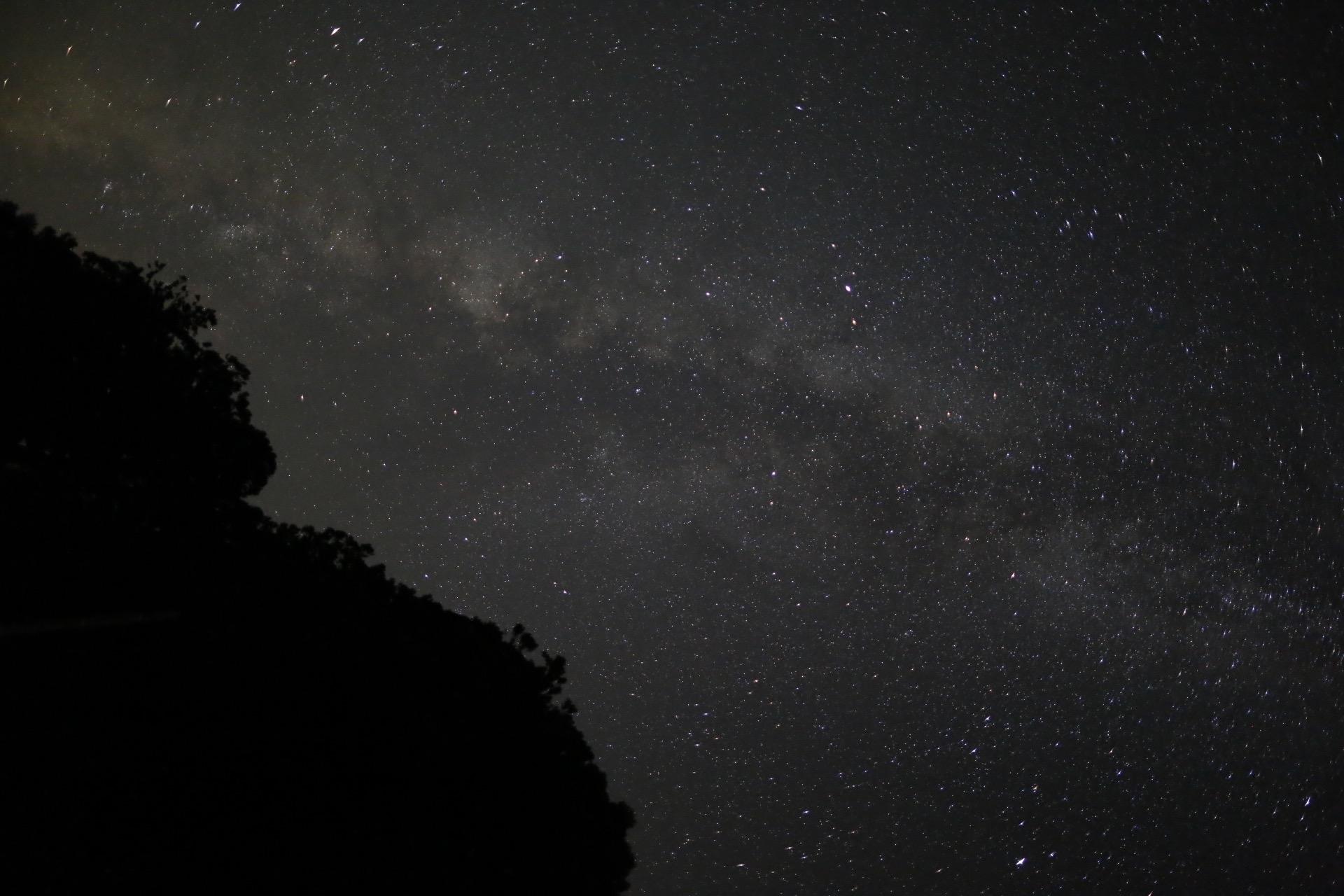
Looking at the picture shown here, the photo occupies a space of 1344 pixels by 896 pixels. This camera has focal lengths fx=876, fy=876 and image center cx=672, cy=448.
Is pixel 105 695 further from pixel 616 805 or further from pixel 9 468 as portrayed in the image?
pixel 616 805

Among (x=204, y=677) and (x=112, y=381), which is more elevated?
(x=112, y=381)

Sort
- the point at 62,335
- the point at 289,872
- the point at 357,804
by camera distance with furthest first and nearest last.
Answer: the point at 62,335 → the point at 357,804 → the point at 289,872

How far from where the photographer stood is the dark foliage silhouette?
5.41 m

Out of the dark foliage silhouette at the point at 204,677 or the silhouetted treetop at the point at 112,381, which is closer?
the dark foliage silhouette at the point at 204,677

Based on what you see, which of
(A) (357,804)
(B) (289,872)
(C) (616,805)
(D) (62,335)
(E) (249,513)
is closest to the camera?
(B) (289,872)

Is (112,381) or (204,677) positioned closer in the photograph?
(204,677)

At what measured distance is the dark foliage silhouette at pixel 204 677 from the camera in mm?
5406

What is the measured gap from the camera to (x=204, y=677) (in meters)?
5.98

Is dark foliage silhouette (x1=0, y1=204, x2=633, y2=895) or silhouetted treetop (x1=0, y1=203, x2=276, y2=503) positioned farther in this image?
silhouetted treetop (x1=0, y1=203, x2=276, y2=503)

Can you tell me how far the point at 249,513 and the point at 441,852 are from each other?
3567 mm

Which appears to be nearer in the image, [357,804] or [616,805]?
[357,804]

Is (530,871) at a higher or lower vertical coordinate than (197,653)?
lower

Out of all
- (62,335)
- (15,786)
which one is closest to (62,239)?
(62,335)

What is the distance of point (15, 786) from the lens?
5.08 metres
